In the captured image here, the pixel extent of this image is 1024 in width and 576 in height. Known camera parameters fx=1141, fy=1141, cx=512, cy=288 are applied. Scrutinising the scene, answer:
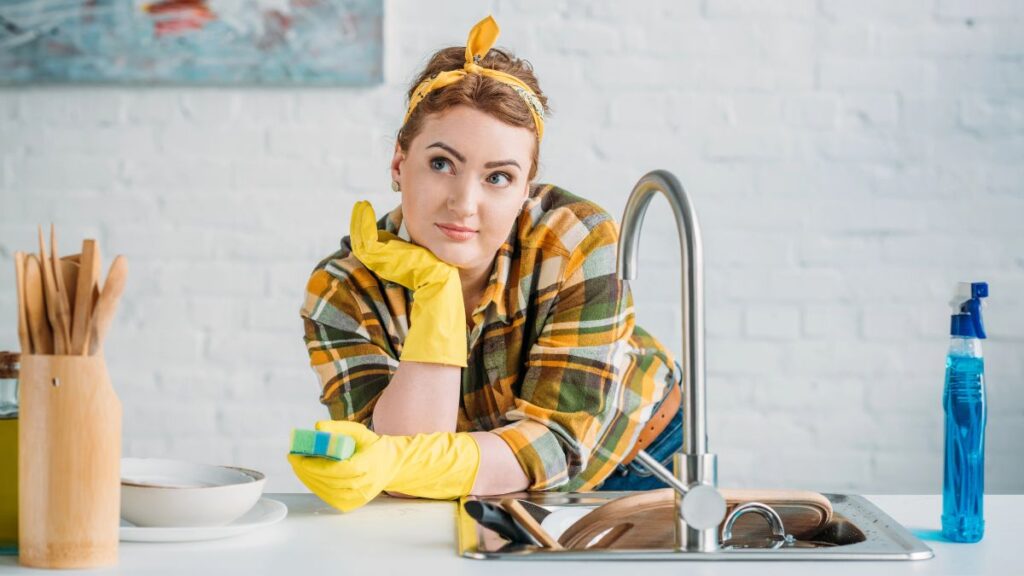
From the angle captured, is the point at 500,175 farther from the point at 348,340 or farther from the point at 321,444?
the point at 321,444

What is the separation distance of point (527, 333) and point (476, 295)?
0.10 metres

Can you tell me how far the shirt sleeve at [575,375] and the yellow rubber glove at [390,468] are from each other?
0.33ft

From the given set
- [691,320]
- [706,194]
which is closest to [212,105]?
[706,194]

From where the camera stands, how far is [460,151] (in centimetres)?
150

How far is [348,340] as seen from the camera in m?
1.54

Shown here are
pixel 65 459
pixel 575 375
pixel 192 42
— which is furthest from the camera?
pixel 192 42

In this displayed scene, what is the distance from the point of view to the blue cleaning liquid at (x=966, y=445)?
1.06 metres

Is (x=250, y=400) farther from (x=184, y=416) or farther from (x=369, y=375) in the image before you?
(x=369, y=375)

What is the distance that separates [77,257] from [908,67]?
2030 mm

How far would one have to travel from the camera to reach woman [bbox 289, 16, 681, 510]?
1494 mm

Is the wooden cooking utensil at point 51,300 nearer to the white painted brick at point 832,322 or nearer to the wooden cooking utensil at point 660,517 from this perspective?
the wooden cooking utensil at point 660,517

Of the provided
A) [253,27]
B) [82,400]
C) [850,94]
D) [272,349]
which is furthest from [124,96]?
[82,400]

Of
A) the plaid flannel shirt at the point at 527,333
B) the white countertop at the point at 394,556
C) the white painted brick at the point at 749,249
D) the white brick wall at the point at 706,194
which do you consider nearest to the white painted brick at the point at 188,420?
the white brick wall at the point at 706,194

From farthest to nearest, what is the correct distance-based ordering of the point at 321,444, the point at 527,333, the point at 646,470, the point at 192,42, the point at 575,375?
1. the point at 192,42
2. the point at 646,470
3. the point at 527,333
4. the point at 575,375
5. the point at 321,444
